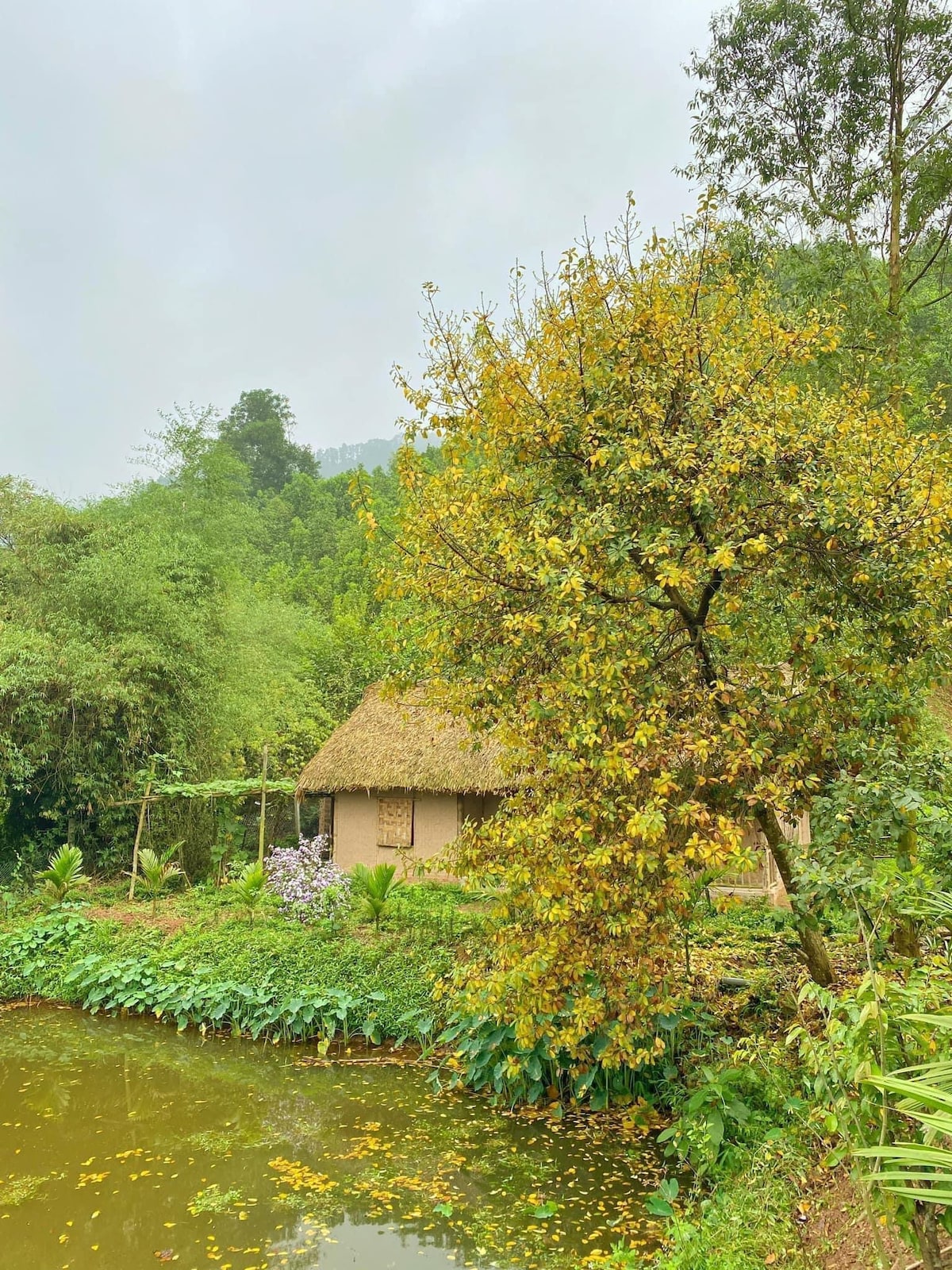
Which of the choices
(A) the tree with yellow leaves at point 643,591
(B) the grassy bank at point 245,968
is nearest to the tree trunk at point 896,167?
(A) the tree with yellow leaves at point 643,591

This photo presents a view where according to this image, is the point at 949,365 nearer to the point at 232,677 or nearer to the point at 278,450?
the point at 232,677

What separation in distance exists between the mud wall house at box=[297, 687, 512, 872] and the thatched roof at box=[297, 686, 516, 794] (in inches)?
0.6

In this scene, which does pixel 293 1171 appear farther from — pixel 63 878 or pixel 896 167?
pixel 896 167

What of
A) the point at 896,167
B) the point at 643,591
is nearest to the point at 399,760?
the point at 643,591

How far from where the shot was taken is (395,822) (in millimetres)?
14453

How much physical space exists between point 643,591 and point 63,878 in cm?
984

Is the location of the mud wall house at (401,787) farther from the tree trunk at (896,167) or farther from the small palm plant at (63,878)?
the tree trunk at (896,167)

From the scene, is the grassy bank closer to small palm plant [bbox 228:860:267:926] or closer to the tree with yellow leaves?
small palm plant [bbox 228:860:267:926]

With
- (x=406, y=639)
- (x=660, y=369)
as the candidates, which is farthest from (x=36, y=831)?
(x=660, y=369)

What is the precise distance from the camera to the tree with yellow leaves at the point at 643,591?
15.4ft

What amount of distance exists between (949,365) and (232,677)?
1587cm

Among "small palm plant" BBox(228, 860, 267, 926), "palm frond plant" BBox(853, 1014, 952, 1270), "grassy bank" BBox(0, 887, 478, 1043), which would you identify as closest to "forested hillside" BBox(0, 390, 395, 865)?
"grassy bank" BBox(0, 887, 478, 1043)

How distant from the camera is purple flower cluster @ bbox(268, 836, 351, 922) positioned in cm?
1020

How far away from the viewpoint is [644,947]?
16.2 ft
